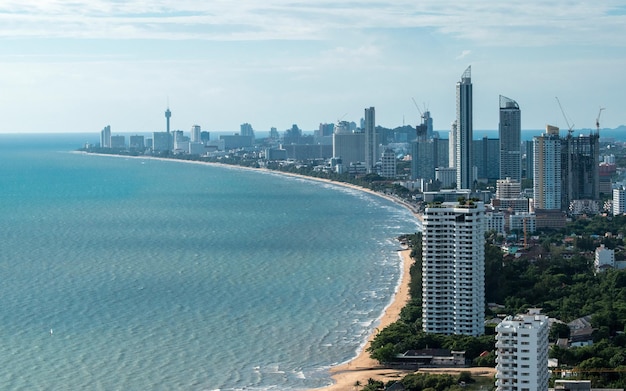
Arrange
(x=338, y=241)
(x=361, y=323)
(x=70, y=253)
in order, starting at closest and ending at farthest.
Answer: (x=361, y=323), (x=70, y=253), (x=338, y=241)

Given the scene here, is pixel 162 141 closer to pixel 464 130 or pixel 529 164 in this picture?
pixel 529 164

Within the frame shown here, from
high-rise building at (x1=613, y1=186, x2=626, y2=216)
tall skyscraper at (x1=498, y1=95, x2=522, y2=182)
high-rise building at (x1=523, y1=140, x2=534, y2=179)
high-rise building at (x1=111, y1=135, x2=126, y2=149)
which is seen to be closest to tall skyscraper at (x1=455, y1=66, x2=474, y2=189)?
tall skyscraper at (x1=498, y1=95, x2=522, y2=182)

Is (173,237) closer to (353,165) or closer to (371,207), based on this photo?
(371,207)

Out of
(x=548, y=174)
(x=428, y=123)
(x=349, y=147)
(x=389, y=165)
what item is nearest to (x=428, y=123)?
(x=428, y=123)

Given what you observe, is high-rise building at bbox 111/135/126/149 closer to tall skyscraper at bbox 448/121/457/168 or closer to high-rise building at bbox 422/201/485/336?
tall skyscraper at bbox 448/121/457/168

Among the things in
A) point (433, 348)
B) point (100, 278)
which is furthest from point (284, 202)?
point (433, 348)

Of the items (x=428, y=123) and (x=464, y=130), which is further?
(x=428, y=123)
